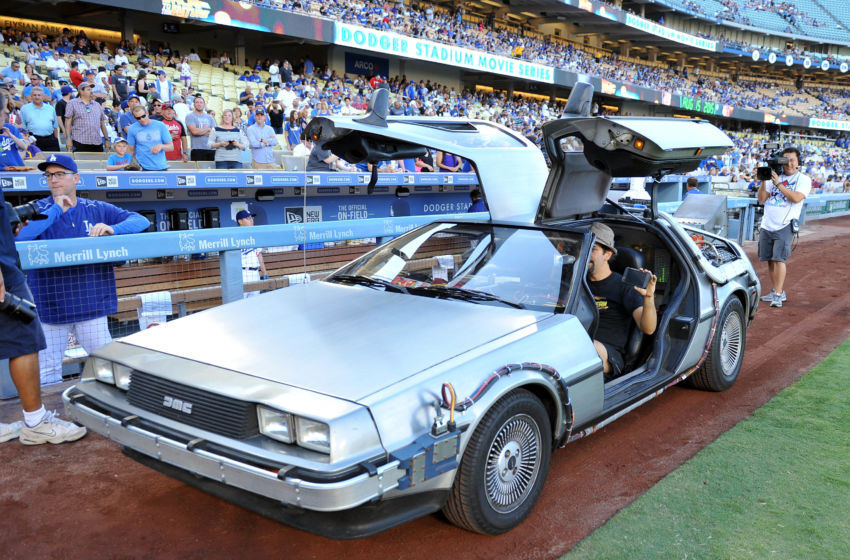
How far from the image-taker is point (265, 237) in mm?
5852


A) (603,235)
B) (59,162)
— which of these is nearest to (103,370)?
(59,162)

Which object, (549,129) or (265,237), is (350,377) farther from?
(265,237)

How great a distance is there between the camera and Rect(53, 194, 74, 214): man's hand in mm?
4891

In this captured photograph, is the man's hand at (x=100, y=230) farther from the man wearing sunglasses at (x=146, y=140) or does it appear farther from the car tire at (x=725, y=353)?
the man wearing sunglasses at (x=146, y=140)

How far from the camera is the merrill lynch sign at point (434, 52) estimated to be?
26891 mm

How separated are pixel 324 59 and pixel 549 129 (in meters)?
30.6

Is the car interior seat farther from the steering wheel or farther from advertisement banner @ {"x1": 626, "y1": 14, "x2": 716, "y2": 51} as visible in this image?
advertisement banner @ {"x1": 626, "y1": 14, "x2": 716, "y2": 51}

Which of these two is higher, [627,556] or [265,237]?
[265,237]

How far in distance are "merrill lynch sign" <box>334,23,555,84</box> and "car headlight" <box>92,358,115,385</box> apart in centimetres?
2484

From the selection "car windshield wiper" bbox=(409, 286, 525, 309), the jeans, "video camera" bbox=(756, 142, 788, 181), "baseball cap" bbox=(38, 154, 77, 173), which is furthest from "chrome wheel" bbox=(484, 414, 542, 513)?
the jeans

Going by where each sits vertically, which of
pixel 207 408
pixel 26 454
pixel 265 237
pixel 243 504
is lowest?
pixel 26 454

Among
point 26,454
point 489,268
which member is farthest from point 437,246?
point 26,454

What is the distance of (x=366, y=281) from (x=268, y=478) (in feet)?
6.29

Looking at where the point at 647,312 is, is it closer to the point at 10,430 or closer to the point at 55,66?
the point at 10,430
